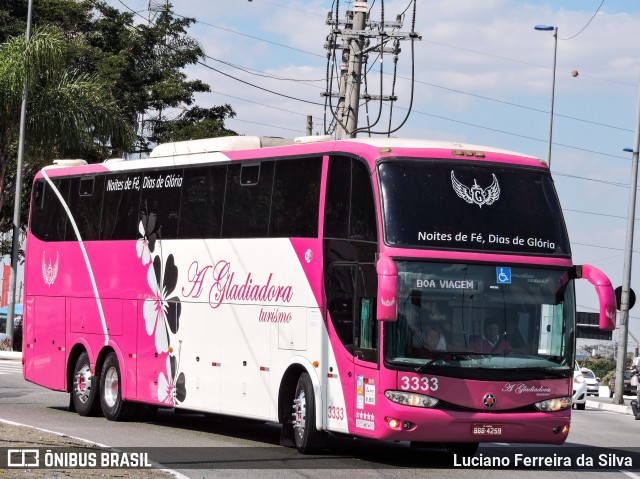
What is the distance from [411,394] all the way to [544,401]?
158 cm

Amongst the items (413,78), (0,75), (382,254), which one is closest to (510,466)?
(382,254)

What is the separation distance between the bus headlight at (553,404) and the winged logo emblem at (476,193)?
7.61ft

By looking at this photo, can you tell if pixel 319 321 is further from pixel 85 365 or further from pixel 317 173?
pixel 85 365

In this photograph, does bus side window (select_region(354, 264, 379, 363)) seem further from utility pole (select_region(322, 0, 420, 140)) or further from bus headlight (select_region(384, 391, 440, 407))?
utility pole (select_region(322, 0, 420, 140))

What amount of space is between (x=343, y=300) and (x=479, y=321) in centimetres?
171

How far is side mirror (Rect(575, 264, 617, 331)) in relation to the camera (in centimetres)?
1487

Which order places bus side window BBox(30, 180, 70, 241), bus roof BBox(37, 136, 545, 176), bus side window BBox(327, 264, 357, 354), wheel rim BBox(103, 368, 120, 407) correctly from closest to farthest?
bus side window BBox(327, 264, 357, 354) < bus roof BBox(37, 136, 545, 176) < wheel rim BBox(103, 368, 120, 407) < bus side window BBox(30, 180, 70, 241)

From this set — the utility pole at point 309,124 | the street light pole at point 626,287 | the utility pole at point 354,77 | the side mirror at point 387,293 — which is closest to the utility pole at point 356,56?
the utility pole at point 354,77

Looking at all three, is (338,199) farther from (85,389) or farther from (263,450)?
(85,389)

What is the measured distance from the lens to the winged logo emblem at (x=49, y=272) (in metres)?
22.3

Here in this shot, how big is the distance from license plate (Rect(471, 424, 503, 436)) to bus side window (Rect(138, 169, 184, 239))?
6.44 metres

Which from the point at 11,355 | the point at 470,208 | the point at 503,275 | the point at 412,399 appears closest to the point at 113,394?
the point at 412,399

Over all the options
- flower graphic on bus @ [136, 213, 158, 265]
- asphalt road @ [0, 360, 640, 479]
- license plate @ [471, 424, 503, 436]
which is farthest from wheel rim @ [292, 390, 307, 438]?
flower graphic on bus @ [136, 213, 158, 265]

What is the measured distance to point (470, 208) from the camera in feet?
49.6
